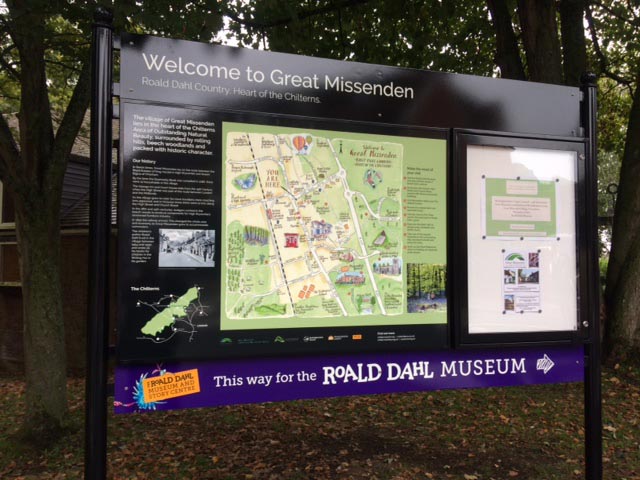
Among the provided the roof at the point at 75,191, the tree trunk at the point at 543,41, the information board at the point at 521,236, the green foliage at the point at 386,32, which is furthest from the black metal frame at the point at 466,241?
the roof at the point at 75,191

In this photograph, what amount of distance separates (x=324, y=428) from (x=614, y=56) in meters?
9.72

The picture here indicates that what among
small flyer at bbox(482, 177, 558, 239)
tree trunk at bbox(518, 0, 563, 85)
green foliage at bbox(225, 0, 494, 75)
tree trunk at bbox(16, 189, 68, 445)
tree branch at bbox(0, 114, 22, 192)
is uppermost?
green foliage at bbox(225, 0, 494, 75)

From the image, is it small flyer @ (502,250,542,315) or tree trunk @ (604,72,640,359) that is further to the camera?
tree trunk @ (604,72,640,359)

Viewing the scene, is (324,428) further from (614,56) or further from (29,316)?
(614,56)

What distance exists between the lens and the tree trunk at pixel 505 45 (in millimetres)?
7629

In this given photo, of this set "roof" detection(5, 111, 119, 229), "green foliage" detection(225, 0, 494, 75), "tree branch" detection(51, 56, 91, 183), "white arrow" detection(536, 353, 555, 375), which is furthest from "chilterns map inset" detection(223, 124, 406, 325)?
"roof" detection(5, 111, 119, 229)

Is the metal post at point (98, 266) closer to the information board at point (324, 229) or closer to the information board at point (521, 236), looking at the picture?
the information board at point (324, 229)

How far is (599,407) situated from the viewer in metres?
3.64

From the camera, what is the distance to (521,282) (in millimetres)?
3506

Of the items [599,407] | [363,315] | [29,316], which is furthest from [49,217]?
[599,407]

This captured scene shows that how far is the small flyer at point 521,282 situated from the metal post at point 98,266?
2272mm

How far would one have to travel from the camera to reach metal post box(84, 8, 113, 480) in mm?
2740

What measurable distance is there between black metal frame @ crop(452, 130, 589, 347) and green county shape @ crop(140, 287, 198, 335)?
1536mm

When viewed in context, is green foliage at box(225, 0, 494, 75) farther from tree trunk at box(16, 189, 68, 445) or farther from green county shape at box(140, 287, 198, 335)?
green county shape at box(140, 287, 198, 335)
